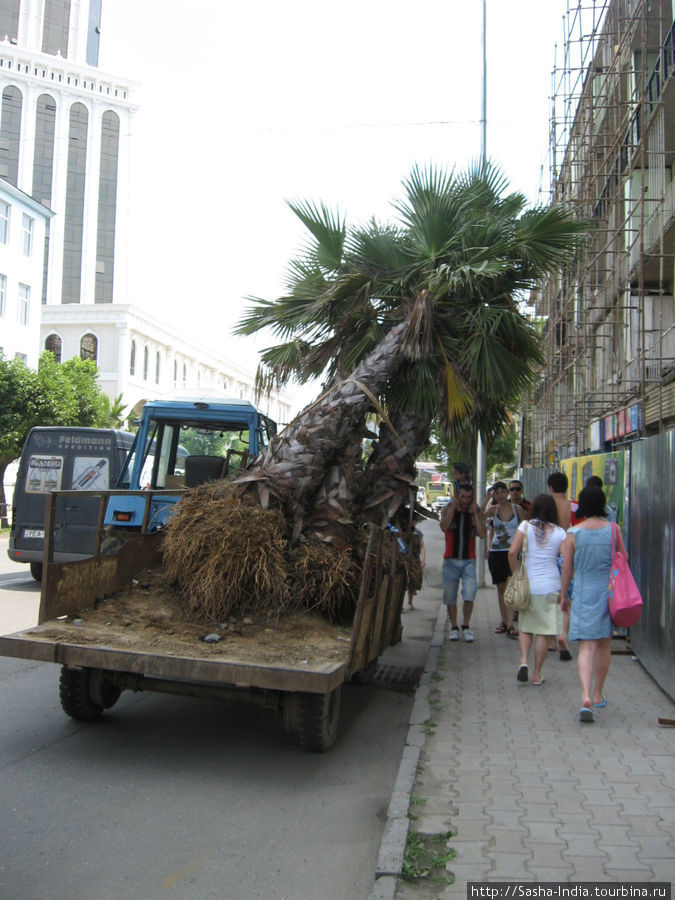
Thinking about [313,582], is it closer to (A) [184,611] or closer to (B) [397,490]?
(A) [184,611]

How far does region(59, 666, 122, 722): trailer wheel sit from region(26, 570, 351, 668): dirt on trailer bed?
1.14ft

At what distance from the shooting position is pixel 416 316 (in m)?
7.80

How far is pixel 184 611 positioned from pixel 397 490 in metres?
2.62

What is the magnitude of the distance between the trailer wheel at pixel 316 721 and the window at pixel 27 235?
4315cm

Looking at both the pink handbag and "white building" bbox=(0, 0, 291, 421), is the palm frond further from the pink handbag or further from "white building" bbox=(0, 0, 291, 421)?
"white building" bbox=(0, 0, 291, 421)

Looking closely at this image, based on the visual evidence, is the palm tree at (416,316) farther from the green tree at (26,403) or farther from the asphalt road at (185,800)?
the green tree at (26,403)

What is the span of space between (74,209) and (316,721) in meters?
107

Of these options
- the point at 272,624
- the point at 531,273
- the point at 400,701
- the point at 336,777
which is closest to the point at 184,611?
the point at 272,624

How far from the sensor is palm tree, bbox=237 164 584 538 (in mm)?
7785

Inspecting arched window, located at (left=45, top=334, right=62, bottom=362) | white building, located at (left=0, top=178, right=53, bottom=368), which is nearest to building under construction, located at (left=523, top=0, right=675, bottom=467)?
white building, located at (left=0, top=178, right=53, bottom=368)

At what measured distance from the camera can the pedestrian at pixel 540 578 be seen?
679 centimetres

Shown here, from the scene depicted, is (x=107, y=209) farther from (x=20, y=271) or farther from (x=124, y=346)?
(x=20, y=271)

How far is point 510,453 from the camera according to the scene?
156 feet

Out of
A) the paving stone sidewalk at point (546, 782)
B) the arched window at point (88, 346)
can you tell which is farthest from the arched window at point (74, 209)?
the paving stone sidewalk at point (546, 782)
